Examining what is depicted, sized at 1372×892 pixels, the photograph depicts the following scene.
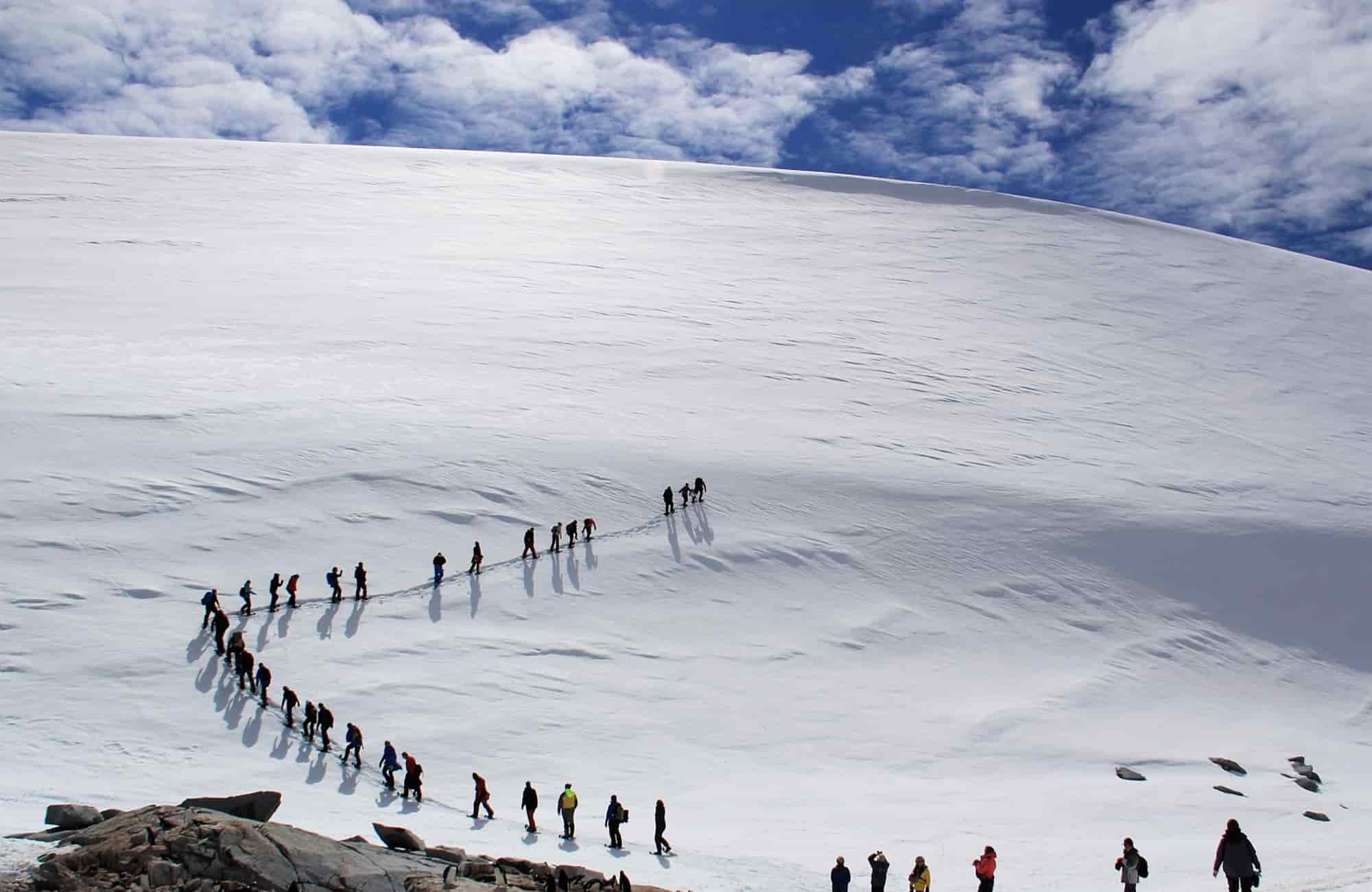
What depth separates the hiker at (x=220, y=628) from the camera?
47.5 feet

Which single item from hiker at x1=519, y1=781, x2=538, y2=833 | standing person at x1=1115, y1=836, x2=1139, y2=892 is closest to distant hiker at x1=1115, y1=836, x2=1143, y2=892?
standing person at x1=1115, y1=836, x2=1139, y2=892

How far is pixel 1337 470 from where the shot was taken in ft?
102

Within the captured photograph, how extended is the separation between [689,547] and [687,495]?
180cm

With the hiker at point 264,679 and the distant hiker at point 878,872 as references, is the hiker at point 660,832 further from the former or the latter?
the hiker at point 264,679

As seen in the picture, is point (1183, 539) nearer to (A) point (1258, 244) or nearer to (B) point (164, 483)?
(B) point (164, 483)

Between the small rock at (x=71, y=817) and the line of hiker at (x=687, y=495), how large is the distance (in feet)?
42.7

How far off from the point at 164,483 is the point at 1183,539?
21856 mm

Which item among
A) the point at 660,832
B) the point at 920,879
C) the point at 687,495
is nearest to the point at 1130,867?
the point at 920,879

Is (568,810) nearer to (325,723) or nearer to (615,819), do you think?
(615,819)

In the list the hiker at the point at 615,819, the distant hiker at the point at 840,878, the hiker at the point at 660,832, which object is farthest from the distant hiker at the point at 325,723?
the distant hiker at the point at 840,878

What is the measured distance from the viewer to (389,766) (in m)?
12.5

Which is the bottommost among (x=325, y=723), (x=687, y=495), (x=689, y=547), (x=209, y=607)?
(x=325, y=723)

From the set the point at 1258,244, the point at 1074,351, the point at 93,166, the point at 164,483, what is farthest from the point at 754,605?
the point at 1258,244

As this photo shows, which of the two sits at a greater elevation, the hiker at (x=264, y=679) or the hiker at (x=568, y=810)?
the hiker at (x=264, y=679)
